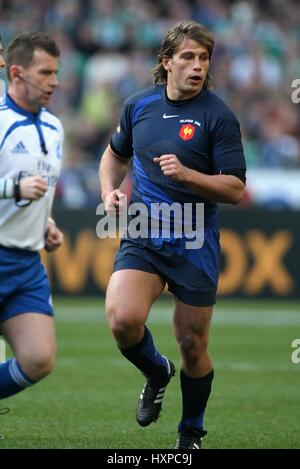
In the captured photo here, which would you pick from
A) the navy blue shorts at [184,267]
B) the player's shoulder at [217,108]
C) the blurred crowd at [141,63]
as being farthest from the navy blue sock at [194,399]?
the blurred crowd at [141,63]

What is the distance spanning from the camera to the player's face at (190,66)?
23.5 ft

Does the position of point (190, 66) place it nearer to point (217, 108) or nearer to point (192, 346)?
point (217, 108)

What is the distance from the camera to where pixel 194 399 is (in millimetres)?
7273

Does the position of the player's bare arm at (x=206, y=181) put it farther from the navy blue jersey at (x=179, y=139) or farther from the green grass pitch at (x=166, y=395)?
the green grass pitch at (x=166, y=395)

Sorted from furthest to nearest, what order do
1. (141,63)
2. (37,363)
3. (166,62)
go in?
1. (141,63)
2. (166,62)
3. (37,363)

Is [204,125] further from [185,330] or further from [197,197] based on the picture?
[185,330]

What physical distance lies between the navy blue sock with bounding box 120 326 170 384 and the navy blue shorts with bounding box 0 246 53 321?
0.64 m

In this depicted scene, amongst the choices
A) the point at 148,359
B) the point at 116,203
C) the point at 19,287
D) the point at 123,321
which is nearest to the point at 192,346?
the point at 148,359

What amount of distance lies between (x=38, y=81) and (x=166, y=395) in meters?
3.81

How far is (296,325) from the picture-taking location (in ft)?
47.3

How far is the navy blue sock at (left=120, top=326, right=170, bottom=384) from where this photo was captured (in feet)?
23.7

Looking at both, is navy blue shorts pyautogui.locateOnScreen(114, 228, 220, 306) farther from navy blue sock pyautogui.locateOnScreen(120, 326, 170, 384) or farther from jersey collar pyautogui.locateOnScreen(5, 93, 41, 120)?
jersey collar pyautogui.locateOnScreen(5, 93, 41, 120)

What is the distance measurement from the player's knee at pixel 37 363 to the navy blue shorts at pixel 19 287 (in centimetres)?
29

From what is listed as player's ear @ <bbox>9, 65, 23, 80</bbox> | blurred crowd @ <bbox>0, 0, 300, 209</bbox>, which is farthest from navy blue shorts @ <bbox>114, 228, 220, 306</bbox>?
blurred crowd @ <bbox>0, 0, 300, 209</bbox>
